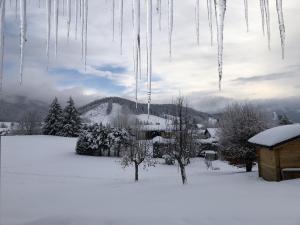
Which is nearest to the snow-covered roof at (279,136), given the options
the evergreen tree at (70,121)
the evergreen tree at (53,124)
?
the evergreen tree at (70,121)

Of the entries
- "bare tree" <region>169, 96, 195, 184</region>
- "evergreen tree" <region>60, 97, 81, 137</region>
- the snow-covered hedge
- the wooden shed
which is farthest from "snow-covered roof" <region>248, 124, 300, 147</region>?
"evergreen tree" <region>60, 97, 81, 137</region>

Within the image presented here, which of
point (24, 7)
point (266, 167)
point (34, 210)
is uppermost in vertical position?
point (24, 7)

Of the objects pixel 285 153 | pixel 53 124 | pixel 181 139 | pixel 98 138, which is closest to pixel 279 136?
pixel 285 153

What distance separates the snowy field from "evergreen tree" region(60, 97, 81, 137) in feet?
82.0

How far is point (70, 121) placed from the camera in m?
67.7

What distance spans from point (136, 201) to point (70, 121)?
5177cm

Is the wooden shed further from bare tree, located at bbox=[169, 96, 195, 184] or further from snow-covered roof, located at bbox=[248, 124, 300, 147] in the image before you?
bare tree, located at bbox=[169, 96, 195, 184]

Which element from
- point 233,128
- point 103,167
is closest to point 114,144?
point 103,167

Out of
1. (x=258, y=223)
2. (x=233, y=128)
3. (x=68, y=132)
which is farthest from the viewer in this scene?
(x=68, y=132)

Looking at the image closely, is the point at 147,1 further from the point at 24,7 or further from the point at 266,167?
the point at 266,167

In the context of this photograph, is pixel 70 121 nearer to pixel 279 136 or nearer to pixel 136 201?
pixel 136 201

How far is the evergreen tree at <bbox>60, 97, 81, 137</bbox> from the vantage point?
65.1 m

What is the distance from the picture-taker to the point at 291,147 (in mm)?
20797

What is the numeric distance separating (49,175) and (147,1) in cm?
3534
